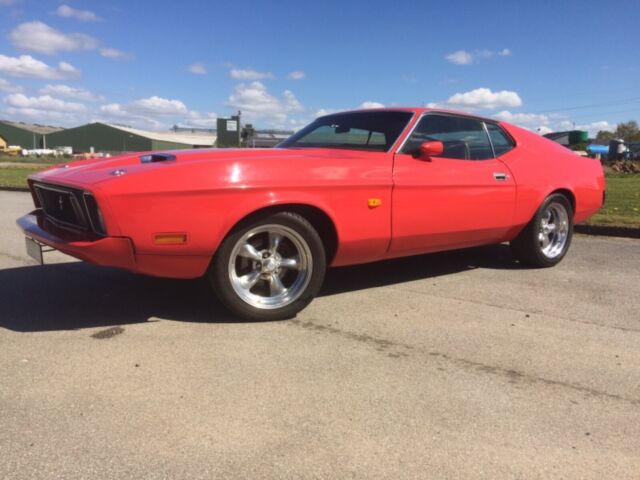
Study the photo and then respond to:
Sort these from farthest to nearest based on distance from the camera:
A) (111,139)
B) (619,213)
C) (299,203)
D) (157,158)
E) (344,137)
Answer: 1. (111,139)
2. (619,213)
3. (344,137)
4. (157,158)
5. (299,203)

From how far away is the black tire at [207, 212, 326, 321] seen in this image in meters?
3.29

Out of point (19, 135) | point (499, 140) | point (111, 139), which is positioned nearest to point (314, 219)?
point (499, 140)

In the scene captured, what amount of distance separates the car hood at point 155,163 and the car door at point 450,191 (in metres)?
0.49

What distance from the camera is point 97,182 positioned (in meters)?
2.99

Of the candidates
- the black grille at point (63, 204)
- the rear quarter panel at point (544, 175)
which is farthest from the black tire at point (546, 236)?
the black grille at point (63, 204)

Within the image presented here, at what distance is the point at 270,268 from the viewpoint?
347 centimetres

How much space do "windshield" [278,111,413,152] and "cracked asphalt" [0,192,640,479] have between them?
1144 mm

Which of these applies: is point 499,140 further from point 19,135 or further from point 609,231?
point 19,135

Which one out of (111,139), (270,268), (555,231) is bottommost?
(270,268)

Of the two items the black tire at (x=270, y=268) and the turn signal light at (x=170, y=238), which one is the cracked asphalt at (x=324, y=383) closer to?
the black tire at (x=270, y=268)

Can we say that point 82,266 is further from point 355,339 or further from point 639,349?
point 639,349

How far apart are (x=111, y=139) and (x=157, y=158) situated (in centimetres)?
9666

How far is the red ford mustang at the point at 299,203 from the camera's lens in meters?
3.03

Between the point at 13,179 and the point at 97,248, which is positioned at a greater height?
the point at 13,179
